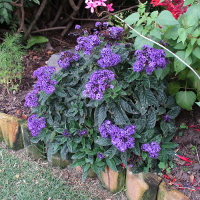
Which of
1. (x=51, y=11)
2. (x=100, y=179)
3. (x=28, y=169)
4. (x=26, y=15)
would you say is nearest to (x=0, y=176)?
(x=28, y=169)

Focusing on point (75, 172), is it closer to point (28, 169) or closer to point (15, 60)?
point (28, 169)

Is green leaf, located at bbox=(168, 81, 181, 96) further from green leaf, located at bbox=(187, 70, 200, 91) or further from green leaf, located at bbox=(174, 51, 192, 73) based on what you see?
green leaf, located at bbox=(174, 51, 192, 73)

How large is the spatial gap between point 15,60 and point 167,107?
6.56 feet

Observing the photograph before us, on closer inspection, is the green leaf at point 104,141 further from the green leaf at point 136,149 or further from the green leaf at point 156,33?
the green leaf at point 156,33

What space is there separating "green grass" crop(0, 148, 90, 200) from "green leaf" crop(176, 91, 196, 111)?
1271 mm

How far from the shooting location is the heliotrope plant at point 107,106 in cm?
188

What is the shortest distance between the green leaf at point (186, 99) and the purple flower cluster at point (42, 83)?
1.05 meters

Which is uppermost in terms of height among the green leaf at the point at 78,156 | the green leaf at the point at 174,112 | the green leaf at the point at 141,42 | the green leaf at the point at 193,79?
the green leaf at the point at 141,42

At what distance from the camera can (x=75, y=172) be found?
2.71 meters

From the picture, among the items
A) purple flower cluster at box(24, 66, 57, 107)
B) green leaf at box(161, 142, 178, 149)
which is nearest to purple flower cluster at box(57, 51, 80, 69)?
purple flower cluster at box(24, 66, 57, 107)

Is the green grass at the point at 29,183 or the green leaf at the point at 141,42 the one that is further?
the green grass at the point at 29,183

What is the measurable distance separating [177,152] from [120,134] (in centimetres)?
63

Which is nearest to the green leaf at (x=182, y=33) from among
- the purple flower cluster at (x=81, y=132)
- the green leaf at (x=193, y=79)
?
the green leaf at (x=193, y=79)

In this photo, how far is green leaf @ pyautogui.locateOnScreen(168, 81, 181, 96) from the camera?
223 centimetres
